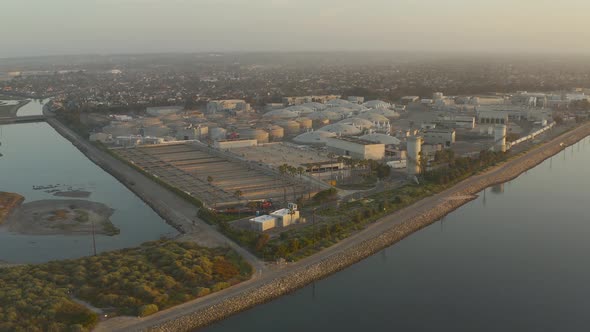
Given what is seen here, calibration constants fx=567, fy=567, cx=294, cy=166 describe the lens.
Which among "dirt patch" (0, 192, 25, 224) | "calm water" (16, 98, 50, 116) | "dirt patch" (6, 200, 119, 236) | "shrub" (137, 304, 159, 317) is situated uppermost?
"shrub" (137, 304, 159, 317)

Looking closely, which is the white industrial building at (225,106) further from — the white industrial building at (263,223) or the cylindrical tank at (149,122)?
the white industrial building at (263,223)

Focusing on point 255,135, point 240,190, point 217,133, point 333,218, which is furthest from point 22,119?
point 333,218

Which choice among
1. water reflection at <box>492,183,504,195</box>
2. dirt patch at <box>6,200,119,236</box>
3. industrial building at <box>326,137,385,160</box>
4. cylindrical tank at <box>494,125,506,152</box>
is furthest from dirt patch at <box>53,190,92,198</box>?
cylindrical tank at <box>494,125,506,152</box>

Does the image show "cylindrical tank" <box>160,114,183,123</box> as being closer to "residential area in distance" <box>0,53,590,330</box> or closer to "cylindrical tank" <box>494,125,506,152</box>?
"residential area in distance" <box>0,53,590,330</box>

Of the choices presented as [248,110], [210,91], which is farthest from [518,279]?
[210,91]

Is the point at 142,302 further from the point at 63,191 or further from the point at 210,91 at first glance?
the point at 210,91

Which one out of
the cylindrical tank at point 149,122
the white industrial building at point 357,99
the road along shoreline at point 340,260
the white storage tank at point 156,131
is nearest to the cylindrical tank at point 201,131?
the white storage tank at point 156,131

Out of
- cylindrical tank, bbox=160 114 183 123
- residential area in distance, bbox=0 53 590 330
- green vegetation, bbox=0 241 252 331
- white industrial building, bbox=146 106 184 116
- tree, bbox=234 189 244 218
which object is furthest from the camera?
white industrial building, bbox=146 106 184 116
